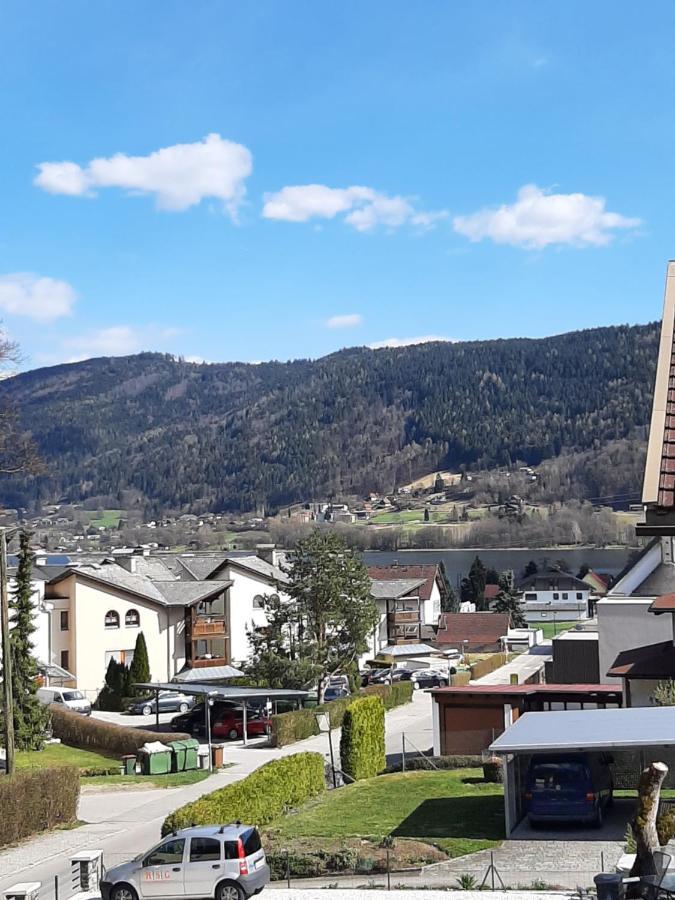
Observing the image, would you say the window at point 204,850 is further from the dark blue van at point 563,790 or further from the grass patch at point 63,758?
the grass patch at point 63,758

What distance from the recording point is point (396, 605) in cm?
7212

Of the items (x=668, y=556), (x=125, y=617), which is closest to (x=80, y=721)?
(x=125, y=617)

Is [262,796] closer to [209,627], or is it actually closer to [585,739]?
[585,739]

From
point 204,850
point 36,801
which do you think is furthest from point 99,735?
point 204,850

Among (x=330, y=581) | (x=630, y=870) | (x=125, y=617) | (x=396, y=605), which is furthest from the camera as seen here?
(x=396, y=605)

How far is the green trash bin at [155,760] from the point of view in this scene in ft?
104

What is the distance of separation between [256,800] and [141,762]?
11.3 m

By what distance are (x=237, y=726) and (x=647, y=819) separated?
27963 millimetres

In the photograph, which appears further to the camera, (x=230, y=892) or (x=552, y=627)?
(x=552, y=627)

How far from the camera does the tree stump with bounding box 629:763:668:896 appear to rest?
508 inches

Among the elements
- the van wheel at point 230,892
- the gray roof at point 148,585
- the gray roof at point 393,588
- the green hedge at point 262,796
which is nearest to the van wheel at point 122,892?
the van wheel at point 230,892

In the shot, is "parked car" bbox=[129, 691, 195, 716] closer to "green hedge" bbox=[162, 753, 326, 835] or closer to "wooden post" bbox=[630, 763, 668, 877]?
"green hedge" bbox=[162, 753, 326, 835]

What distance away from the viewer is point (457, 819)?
68.6ft

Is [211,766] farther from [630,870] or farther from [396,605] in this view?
[396,605]
